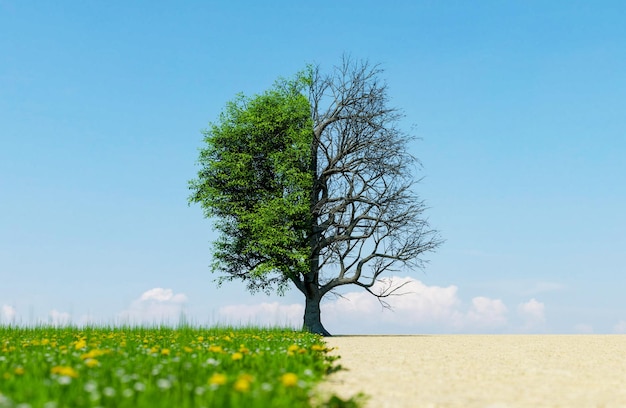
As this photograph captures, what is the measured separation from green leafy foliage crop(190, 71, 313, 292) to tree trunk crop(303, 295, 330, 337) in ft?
5.17

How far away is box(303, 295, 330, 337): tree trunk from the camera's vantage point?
26891mm

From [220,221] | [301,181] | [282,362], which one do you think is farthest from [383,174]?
[282,362]

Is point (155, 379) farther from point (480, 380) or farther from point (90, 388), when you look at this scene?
point (480, 380)

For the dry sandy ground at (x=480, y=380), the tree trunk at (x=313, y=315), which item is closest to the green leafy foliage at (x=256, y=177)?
the tree trunk at (x=313, y=315)

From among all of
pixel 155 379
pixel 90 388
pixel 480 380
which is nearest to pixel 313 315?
pixel 480 380

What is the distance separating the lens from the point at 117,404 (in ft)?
17.2

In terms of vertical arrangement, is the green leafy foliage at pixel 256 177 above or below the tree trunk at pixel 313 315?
above

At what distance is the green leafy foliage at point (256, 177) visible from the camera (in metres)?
26.2

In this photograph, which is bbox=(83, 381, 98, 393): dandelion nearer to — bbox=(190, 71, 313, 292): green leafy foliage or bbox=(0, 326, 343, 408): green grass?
bbox=(0, 326, 343, 408): green grass

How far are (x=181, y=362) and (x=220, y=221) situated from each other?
19672 millimetres

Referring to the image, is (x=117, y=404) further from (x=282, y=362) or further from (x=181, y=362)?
(x=282, y=362)

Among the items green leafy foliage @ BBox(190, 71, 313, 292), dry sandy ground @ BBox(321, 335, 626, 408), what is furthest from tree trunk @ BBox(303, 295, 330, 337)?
dry sandy ground @ BBox(321, 335, 626, 408)

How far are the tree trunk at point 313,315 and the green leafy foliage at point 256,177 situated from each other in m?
1.58

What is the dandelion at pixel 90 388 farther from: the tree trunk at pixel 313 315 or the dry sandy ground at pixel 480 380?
the tree trunk at pixel 313 315
